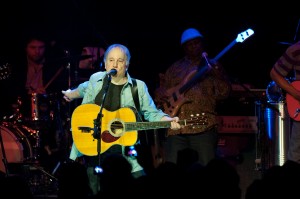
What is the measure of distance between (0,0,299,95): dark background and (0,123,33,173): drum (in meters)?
2.45

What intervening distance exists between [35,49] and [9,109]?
63.7 inches

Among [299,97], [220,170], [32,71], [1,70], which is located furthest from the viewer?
[32,71]

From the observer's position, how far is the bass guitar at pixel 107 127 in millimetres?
6645

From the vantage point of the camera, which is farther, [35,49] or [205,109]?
[35,49]

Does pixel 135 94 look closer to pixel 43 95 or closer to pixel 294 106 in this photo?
pixel 294 106

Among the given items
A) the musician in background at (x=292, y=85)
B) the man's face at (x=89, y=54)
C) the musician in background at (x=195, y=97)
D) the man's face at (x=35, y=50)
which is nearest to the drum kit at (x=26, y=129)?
the man's face at (x=89, y=54)

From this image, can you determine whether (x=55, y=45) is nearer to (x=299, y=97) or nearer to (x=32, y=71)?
(x=32, y=71)

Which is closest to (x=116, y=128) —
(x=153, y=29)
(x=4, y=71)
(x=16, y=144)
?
(x=4, y=71)

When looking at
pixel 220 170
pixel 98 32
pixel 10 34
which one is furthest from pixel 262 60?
pixel 220 170

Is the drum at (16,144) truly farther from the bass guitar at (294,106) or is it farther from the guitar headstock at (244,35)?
the bass guitar at (294,106)

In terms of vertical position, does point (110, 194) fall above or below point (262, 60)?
below

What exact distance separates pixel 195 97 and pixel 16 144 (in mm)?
4025

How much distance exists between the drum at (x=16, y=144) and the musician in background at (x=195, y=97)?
3.21 m

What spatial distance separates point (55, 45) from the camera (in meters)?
12.6
